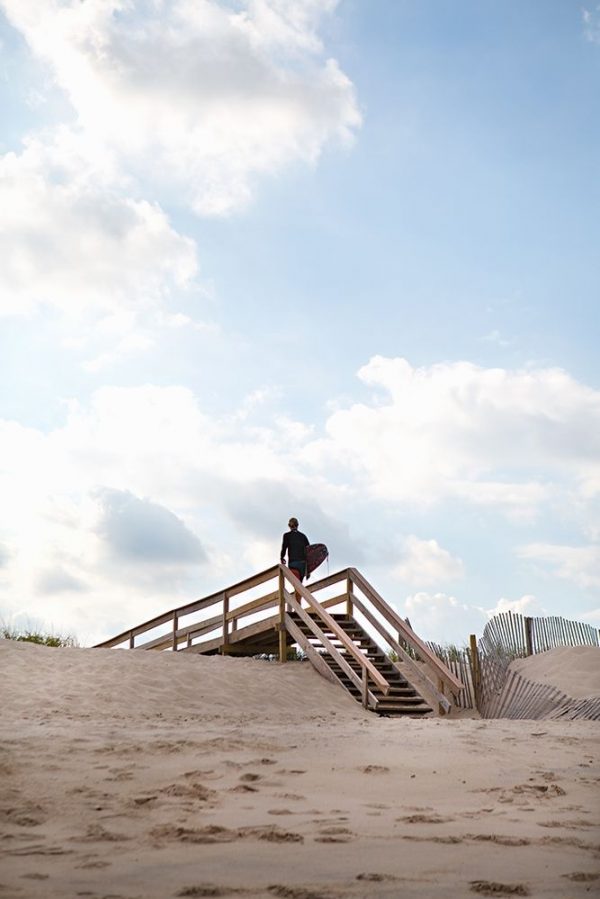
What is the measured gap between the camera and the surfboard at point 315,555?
15750 millimetres

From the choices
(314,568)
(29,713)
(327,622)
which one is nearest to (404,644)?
(314,568)

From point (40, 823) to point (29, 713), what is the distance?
534 cm

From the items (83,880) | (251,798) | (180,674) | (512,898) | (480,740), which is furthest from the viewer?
(180,674)

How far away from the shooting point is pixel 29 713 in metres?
10.1

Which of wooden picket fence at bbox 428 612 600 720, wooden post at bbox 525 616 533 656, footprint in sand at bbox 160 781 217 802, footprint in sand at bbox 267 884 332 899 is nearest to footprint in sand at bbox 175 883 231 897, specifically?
footprint in sand at bbox 267 884 332 899

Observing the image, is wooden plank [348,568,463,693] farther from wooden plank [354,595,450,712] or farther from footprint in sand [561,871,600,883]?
footprint in sand [561,871,600,883]

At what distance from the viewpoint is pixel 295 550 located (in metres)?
15.4

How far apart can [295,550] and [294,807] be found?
10.1 metres

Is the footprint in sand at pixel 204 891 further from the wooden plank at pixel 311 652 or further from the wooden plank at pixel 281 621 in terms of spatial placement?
the wooden plank at pixel 281 621

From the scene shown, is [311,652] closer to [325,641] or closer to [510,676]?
[325,641]

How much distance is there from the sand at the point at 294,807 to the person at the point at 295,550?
17.1ft

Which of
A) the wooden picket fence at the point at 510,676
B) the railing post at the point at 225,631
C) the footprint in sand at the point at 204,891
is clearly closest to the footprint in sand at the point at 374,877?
the footprint in sand at the point at 204,891

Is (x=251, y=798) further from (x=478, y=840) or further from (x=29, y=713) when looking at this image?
(x=29, y=713)

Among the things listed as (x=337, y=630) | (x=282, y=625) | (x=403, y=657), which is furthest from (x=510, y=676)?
(x=282, y=625)
